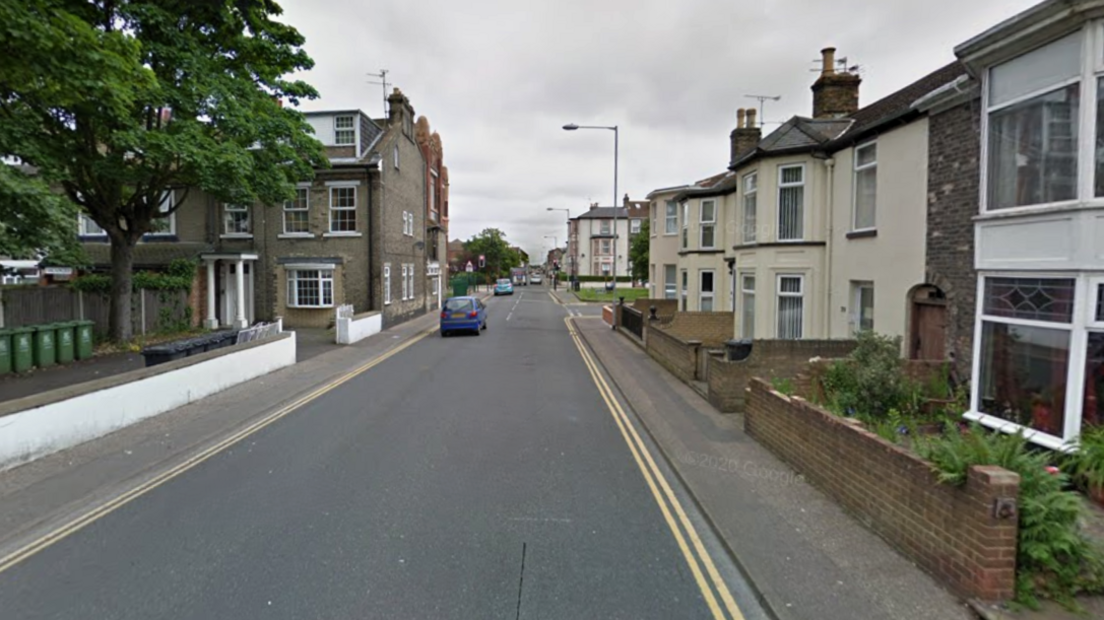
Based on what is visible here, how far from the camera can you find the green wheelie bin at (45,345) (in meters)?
12.2

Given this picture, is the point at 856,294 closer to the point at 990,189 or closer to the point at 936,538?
the point at 990,189

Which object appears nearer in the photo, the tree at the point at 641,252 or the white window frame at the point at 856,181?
the white window frame at the point at 856,181

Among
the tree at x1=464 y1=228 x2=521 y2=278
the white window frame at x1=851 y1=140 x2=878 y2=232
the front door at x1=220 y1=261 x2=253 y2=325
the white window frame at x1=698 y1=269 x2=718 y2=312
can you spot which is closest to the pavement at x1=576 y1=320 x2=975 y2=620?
the white window frame at x1=851 y1=140 x2=878 y2=232

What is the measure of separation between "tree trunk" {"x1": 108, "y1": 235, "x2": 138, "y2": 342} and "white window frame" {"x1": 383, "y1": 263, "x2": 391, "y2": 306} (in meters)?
9.53

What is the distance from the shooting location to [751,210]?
14.4 meters

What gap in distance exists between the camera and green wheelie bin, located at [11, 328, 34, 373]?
1162 cm

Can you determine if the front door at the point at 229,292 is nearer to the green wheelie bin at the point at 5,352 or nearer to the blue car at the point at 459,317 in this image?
the blue car at the point at 459,317

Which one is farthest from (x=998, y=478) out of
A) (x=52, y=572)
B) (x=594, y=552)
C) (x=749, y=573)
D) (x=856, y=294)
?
(x=856, y=294)

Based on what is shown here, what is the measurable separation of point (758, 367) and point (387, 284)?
19.0m

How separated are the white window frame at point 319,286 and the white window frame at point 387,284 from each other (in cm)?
221

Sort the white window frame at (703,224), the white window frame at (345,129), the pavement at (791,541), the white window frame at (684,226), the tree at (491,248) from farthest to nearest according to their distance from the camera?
the tree at (491,248), the white window frame at (345,129), the white window frame at (684,226), the white window frame at (703,224), the pavement at (791,541)

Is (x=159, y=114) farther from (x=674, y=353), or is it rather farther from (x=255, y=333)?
(x=674, y=353)

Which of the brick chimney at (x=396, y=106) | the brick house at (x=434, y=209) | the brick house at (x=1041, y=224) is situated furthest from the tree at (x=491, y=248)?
the brick house at (x=1041, y=224)

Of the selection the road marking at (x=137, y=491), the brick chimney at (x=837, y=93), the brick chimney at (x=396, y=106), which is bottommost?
the road marking at (x=137, y=491)
